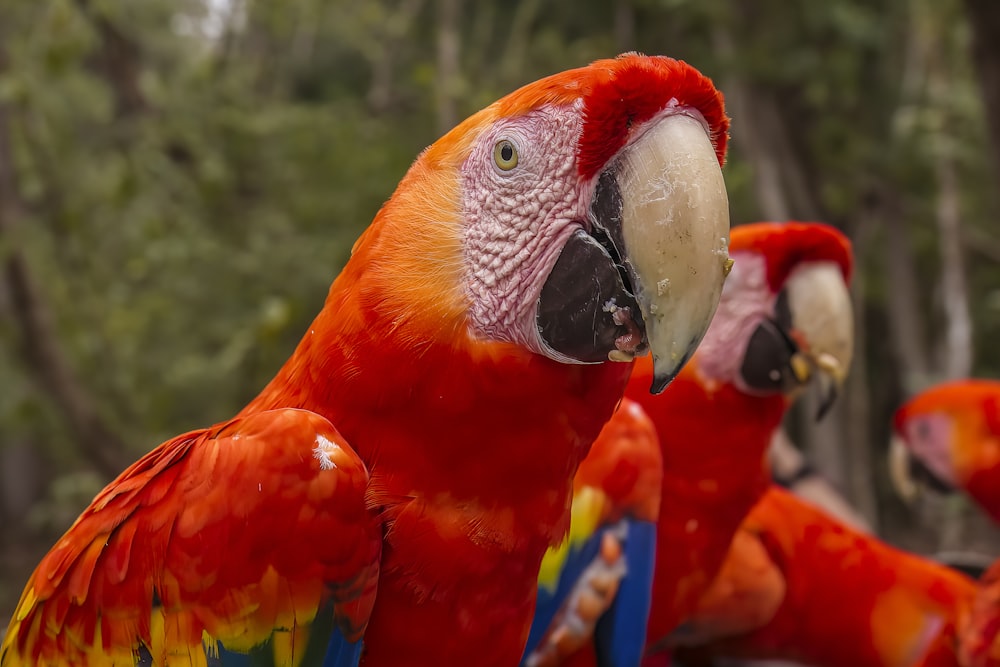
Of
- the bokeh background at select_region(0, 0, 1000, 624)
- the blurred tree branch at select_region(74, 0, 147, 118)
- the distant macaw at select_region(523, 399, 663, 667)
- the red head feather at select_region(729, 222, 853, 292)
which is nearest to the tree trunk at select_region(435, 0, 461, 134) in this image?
the bokeh background at select_region(0, 0, 1000, 624)

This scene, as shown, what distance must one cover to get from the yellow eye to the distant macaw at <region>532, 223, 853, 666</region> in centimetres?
71

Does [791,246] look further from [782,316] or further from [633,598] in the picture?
[633,598]

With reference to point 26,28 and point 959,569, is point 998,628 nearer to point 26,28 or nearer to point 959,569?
point 959,569

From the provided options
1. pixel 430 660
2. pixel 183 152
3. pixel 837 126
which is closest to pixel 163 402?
pixel 183 152

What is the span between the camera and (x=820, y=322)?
1.49 m

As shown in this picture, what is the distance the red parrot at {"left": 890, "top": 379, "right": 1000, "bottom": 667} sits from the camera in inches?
64.5

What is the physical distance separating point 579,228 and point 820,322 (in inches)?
32.5

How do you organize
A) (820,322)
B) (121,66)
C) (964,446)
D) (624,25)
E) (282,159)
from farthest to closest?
(282,159) < (624,25) < (121,66) < (964,446) < (820,322)

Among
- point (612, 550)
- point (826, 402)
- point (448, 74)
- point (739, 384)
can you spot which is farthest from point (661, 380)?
point (448, 74)

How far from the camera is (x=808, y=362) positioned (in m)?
1.49

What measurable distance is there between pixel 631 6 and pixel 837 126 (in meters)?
1.10

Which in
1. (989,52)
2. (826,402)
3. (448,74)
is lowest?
(826,402)

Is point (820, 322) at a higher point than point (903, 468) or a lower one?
higher

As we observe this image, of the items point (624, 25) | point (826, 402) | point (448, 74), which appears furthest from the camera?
point (624, 25)
